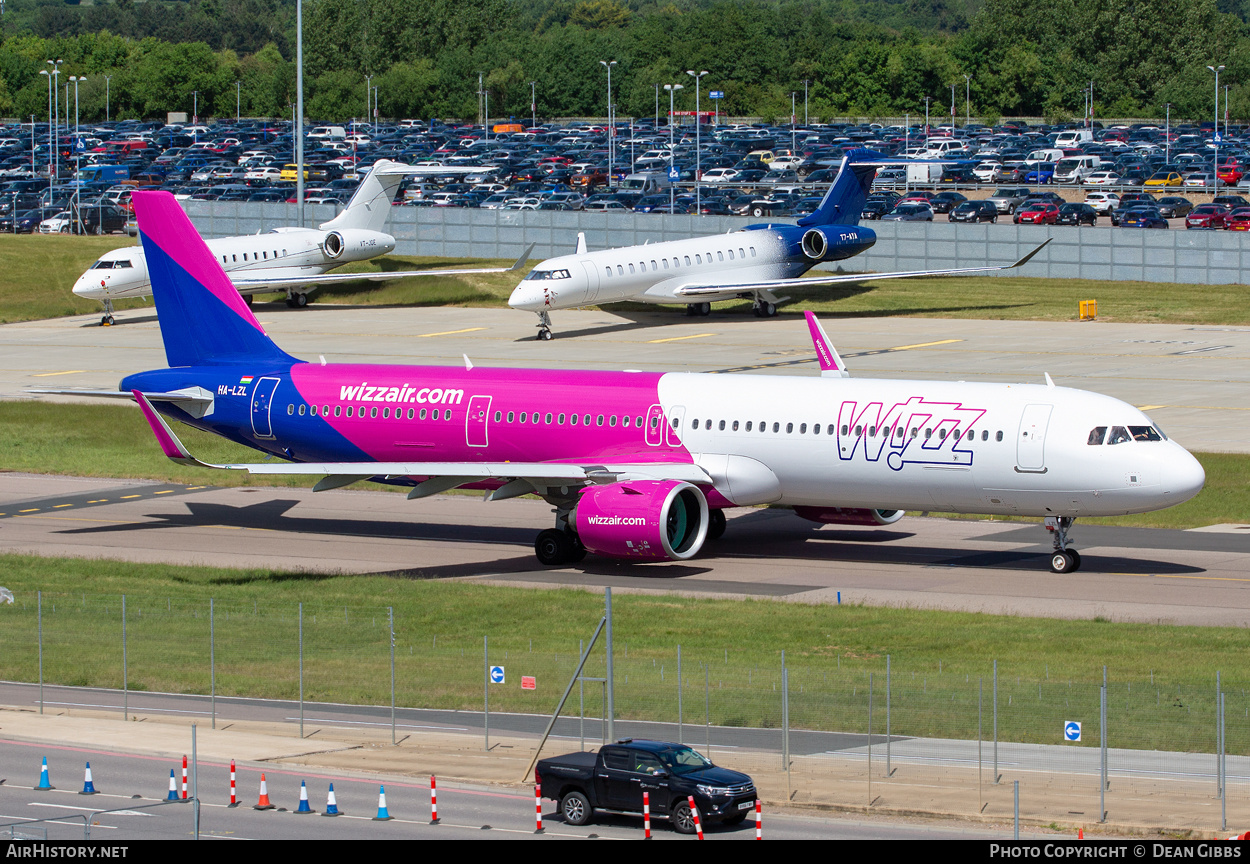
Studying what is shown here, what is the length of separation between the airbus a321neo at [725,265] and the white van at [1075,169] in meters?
58.9

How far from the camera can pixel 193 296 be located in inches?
1956

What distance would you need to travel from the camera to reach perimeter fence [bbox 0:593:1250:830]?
24.7m

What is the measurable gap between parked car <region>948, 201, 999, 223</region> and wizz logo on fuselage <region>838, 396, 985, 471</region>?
253ft

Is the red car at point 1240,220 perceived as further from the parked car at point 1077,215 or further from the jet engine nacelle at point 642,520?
the jet engine nacelle at point 642,520

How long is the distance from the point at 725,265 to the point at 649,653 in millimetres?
54255

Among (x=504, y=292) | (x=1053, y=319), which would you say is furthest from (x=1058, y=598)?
(x=504, y=292)

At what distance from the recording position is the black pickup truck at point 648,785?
901 inches

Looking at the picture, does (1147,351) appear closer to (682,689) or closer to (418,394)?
(418,394)

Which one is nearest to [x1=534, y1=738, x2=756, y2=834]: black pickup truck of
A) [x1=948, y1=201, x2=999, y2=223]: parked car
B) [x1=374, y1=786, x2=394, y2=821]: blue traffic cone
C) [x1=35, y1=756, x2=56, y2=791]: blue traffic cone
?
[x1=374, y1=786, x2=394, y2=821]: blue traffic cone

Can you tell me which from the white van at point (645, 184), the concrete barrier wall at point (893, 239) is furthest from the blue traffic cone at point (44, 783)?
the white van at point (645, 184)

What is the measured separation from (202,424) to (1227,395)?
37428 mm

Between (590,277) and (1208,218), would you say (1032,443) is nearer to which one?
(590,277)

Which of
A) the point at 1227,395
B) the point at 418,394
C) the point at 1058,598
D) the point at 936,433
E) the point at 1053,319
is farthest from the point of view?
the point at 1053,319

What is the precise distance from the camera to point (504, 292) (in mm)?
97438
